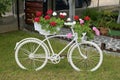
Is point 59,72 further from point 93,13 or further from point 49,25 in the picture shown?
point 93,13

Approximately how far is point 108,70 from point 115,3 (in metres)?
8.09

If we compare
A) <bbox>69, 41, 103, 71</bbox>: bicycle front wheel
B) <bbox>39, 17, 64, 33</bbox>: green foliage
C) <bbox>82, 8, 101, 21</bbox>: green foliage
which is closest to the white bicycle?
<bbox>69, 41, 103, 71</bbox>: bicycle front wheel

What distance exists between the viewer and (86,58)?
6.33m

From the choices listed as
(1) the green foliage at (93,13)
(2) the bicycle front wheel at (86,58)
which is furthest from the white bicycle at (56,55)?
(1) the green foliage at (93,13)

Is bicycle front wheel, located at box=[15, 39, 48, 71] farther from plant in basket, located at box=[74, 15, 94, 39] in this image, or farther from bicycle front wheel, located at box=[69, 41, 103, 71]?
plant in basket, located at box=[74, 15, 94, 39]

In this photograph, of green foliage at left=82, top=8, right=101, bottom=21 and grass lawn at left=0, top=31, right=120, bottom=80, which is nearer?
grass lawn at left=0, top=31, right=120, bottom=80

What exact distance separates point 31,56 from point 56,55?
504 millimetres

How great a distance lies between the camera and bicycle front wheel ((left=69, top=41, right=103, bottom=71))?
20.6 ft

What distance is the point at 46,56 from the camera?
20.4ft

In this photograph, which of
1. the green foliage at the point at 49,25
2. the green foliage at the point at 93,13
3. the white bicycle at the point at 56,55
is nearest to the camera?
the green foliage at the point at 49,25

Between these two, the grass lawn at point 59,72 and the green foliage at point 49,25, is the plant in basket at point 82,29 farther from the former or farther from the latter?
the grass lawn at point 59,72

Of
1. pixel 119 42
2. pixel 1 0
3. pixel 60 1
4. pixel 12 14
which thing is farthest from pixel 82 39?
pixel 60 1

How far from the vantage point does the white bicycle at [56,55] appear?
20.3 ft

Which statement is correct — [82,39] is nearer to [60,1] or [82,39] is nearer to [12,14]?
[12,14]
